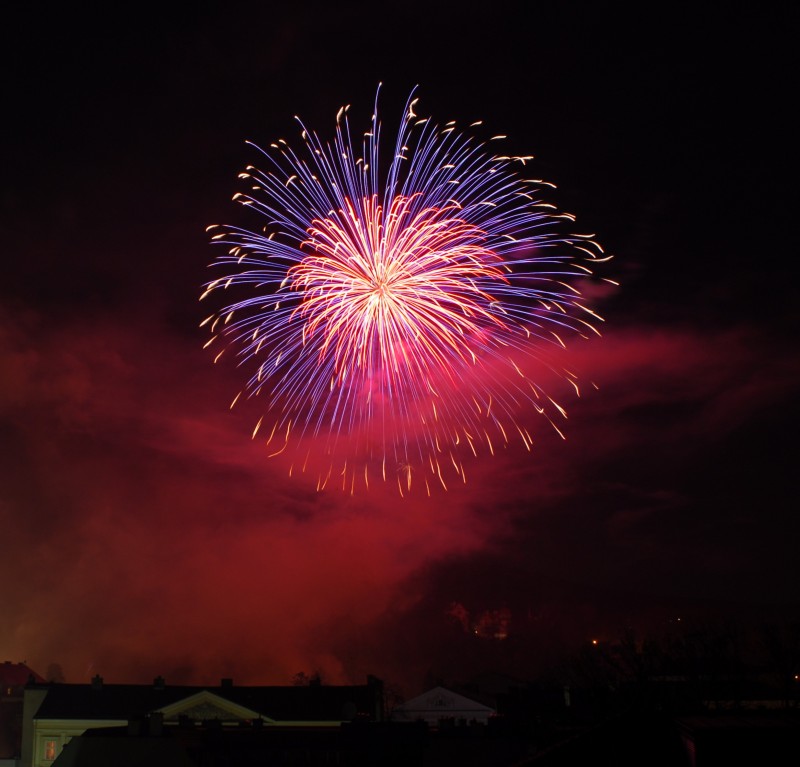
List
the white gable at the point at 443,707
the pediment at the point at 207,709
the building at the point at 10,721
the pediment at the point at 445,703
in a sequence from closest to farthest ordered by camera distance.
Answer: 1. the pediment at the point at 207,709
2. the white gable at the point at 443,707
3. the pediment at the point at 445,703
4. the building at the point at 10,721

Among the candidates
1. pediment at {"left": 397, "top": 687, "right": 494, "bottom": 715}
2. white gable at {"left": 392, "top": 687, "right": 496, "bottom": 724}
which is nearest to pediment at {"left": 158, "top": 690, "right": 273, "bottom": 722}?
white gable at {"left": 392, "top": 687, "right": 496, "bottom": 724}

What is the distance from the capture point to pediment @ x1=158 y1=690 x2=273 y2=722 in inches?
2355

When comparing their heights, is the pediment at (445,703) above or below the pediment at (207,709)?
above

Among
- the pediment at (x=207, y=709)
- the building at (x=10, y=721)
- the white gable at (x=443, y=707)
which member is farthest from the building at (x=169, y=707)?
the building at (x=10, y=721)

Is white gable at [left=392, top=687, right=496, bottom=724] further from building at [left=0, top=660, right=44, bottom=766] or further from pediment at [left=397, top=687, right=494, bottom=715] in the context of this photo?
building at [left=0, top=660, right=44, bottom=766]

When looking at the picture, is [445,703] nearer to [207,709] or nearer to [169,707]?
[207,709]

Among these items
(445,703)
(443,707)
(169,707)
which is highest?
(445,703)

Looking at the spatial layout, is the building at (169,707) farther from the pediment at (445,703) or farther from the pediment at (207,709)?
the pediment at (445,703)

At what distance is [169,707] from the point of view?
59781 mm

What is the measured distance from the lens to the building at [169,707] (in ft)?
197

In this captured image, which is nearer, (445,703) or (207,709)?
(207,709)

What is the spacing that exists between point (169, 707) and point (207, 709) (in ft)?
7.79

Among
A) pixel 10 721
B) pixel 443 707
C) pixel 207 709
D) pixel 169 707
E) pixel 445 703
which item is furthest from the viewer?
pixel 10 721

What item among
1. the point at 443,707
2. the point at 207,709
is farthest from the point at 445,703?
the point at 207,709
